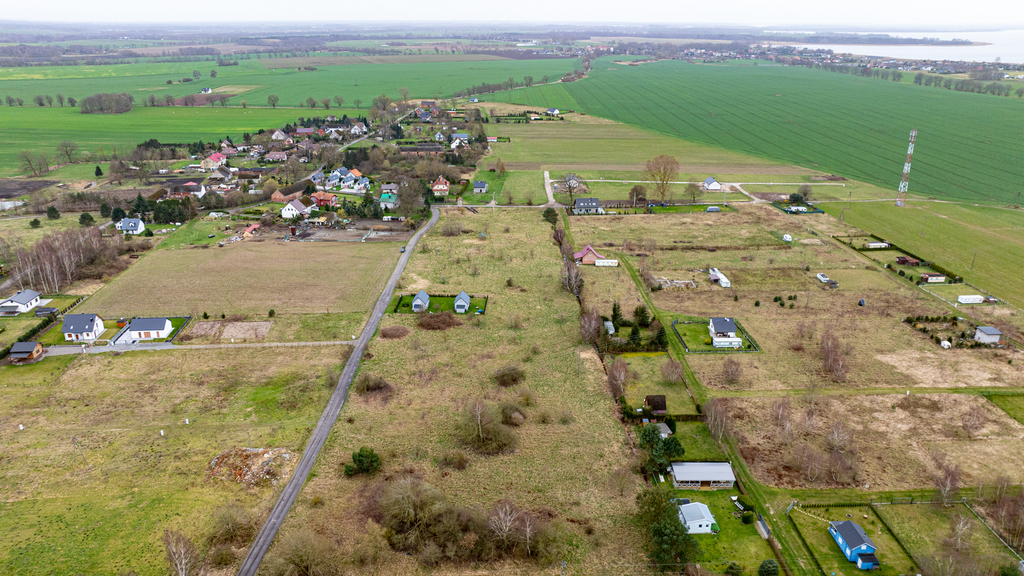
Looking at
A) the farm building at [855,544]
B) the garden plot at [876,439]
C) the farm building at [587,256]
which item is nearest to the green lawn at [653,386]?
the garden plot at [876,439]

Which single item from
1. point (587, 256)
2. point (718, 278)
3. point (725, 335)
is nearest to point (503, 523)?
point (725, 335)

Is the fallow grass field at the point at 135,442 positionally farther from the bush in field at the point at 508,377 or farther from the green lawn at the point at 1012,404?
the green lawn at the point at 1012,404

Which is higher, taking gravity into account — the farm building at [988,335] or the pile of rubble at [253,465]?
the farm building at [988,335]

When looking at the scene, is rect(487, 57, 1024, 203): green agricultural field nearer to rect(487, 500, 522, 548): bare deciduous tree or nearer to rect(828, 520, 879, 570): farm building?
rect(828, 520, 879, 570): farm building

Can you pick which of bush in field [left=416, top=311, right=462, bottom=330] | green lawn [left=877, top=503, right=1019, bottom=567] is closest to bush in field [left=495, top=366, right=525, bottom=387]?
bush in field [left=416, top=311, right=462, bottom=330]

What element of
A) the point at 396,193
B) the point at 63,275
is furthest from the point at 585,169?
the point at 63,275

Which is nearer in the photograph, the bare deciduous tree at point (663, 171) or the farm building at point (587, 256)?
the farm building at point (587, 256)

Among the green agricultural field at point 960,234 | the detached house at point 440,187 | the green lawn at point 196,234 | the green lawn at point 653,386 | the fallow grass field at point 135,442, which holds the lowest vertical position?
the fallow grass field at point 135,442
